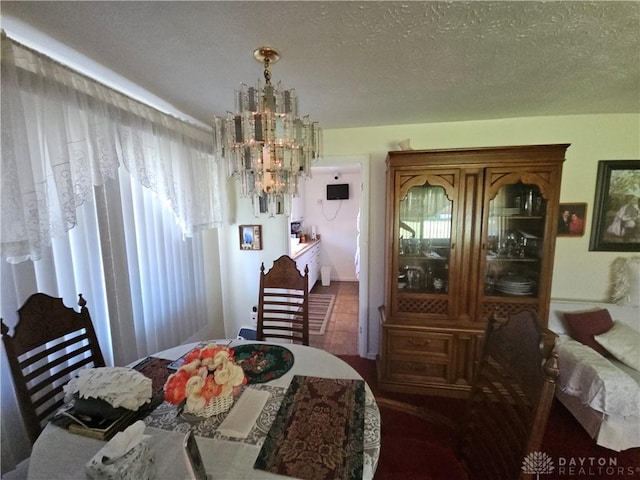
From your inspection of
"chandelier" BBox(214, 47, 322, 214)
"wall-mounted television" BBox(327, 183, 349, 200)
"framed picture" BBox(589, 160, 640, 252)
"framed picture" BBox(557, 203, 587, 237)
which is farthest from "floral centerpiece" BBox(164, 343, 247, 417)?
"wall-mounted television" BBox(327, 183, 349, 200)

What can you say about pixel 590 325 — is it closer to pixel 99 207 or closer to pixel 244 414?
pixel 244 414

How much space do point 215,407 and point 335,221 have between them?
14.5 ft

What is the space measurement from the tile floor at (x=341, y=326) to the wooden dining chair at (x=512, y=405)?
1.69m

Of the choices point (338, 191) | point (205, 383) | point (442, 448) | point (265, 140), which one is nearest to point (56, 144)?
point (265, 140)

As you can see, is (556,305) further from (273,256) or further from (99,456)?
(99,456)

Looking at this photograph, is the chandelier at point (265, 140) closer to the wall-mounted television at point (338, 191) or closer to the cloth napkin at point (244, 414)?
the cloth napkin at point (244, 414)

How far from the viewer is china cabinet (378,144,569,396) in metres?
1.89

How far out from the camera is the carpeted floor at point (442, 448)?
102 centimetres

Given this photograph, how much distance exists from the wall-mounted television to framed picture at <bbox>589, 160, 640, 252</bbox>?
341cm

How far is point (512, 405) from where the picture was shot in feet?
3.12

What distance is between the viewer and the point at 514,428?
3.04ft

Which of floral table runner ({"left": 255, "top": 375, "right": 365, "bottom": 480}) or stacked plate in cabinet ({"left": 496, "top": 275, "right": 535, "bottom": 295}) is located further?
stacked plate in cabinet ({"left": 496, "top": 275, "right": 535, "bottom": 295})

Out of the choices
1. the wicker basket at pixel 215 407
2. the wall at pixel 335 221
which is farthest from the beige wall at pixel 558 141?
the wall at pixel 335 221

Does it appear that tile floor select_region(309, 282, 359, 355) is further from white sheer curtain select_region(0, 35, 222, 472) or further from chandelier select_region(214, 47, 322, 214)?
A: chandelier select_region(214, 47, 322, 214)
